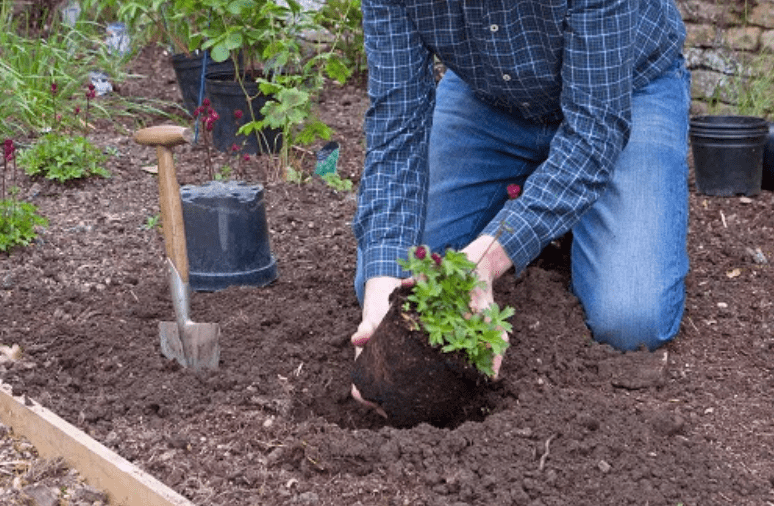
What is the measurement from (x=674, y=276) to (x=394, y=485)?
1.16 metres

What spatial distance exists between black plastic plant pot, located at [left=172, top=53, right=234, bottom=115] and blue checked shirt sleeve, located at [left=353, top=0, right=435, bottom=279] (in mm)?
2350

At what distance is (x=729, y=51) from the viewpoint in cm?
502

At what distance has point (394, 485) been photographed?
235 cm

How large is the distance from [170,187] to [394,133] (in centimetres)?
59

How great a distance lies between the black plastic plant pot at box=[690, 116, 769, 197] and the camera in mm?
4277

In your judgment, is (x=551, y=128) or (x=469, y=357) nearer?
(x=469, y=357)

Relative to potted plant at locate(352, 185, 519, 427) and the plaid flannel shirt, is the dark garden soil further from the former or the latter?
the plaid flannel shirt

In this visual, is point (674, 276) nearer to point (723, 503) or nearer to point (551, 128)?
point (551, 128)

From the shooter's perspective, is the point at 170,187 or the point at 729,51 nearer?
the point at 170,187

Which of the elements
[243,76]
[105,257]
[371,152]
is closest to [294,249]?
[105,257]

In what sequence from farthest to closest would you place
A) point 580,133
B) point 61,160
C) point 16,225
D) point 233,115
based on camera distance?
1. point 233,115
2. point 61,160
3. point 16,225
4. point 580,133

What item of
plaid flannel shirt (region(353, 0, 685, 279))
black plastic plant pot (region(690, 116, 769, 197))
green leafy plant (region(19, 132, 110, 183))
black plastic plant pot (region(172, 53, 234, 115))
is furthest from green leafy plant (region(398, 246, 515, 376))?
black plastic plant pot (region(172, 53, 234, 115))

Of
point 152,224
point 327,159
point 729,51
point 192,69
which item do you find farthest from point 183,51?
point 729,51

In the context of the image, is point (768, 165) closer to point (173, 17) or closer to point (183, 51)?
point (173, 17)
